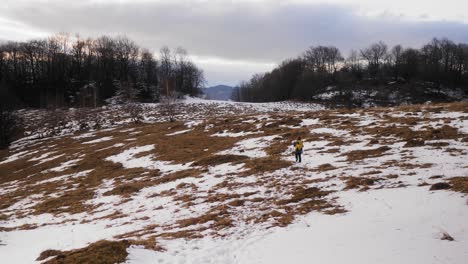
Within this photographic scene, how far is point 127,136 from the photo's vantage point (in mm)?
45344

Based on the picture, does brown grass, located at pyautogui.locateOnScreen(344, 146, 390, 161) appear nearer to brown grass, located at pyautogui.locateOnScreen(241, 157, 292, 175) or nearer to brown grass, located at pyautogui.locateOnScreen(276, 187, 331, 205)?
brown grass, located at pyautogui.locateOnScreen(241, 157, 292, 175)

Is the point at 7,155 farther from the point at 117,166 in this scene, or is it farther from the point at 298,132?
the point at 298,132

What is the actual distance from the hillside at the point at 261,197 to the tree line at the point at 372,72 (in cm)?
6796

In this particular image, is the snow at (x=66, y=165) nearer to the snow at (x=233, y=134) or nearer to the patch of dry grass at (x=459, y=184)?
the snow at (x=233, y=134)

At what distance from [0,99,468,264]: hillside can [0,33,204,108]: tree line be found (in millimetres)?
62905

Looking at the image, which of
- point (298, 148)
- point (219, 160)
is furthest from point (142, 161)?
point (298, 148)

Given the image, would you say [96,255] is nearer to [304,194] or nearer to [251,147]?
[304,194]

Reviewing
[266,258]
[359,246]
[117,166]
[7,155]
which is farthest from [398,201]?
[7,155]

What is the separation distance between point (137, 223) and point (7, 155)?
3820 cm

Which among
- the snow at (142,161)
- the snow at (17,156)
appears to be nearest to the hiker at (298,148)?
the snow at (142,161)

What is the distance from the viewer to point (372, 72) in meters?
124

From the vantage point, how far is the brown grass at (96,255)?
10.1m

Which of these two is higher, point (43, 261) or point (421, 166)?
point (421, 166)

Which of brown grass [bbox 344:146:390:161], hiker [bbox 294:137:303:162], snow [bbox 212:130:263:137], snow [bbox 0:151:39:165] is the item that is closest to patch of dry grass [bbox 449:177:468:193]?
brown grass [bbox 344:146:390:161]
